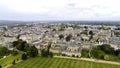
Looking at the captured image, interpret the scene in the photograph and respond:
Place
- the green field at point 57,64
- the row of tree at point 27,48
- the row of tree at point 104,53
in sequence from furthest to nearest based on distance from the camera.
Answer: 1. the row of tree at point 27,48
2. the row of tree at point 104,53
3. the green field at point 57,64

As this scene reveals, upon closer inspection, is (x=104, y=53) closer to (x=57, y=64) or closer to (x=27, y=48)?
(x=57, y=64)

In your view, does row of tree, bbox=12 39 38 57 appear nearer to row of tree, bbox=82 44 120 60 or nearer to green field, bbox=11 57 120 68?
green field, bbox=11 57 120 68

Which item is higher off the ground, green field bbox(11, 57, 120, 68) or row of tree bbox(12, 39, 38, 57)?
row of tree bbox(12, 39, 38, 57)

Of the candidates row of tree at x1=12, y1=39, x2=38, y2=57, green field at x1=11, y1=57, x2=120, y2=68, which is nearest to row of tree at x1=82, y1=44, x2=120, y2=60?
green field at x1=11, y1=57, x2=120, y2=68

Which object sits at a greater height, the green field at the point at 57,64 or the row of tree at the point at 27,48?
the row of tree at the point at 27,48

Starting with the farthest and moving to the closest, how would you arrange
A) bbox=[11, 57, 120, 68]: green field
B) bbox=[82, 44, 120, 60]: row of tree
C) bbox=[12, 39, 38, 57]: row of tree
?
bbox=[12, 39, 38, 57]: row of tree
bbox=[82, 44, 120, 60]: row of tree
bbox=[11, 57, 120, 68]: green field

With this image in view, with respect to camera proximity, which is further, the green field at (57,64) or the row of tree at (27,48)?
the row of tree at (27,48)

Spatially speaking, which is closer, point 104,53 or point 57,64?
point 57,64

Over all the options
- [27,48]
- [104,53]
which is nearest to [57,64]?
[27,48]

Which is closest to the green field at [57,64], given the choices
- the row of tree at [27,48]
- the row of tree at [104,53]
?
the row of tree at [27,48]

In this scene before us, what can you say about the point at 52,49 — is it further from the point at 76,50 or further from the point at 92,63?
the point at 92,63

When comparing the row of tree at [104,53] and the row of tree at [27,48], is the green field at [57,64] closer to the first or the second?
the row of tree at [27,48]

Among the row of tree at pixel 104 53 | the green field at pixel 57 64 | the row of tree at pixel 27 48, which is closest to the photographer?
the green field at pixel 57 64
